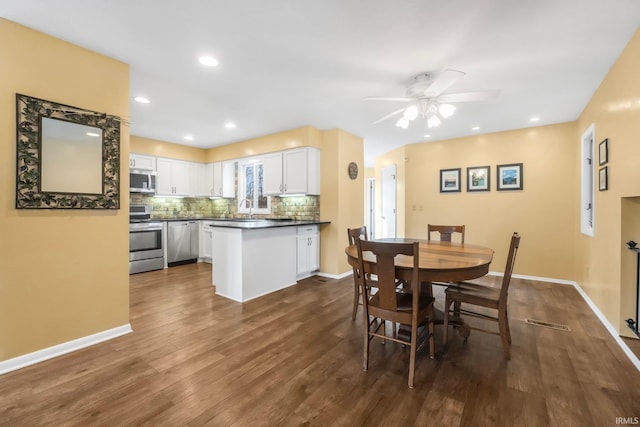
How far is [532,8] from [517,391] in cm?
256

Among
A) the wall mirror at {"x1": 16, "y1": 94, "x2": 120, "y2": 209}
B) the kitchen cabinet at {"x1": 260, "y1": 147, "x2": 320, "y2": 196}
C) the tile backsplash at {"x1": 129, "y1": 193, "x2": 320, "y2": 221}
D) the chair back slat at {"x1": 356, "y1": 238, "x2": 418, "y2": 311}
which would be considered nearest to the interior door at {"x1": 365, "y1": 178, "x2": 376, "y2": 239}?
the tile backsplash at {"x1": 129, "y1": 193, "x2": 320, "y2": 221}

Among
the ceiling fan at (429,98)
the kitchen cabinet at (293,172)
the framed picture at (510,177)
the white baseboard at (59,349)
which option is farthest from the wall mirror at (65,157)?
the framed picture at (510,177)

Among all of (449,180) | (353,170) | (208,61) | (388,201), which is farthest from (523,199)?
(208,61)

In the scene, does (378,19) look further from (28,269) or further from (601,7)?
(28,269)

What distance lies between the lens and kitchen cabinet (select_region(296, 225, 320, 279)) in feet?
14.5

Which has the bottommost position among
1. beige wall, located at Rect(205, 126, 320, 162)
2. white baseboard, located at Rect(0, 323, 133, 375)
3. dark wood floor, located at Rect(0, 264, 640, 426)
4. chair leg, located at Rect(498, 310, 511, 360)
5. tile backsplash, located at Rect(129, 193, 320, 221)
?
dark wood floor, located at Rect(0, 264, 640, 426)

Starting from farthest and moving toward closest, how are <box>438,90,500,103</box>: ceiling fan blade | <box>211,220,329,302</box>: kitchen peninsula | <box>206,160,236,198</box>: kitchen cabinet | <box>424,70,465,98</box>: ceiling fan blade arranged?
<box>206,160,236,198</box>: kitchen cabinet, <box>211,220,329,302</box>: kitchen peninsula, <box>438,90,500,103</box>: ceiling fan blade, <box>424,70,465,98</box>: ceiling fan blade

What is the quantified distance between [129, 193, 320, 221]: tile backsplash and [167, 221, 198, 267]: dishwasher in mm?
681

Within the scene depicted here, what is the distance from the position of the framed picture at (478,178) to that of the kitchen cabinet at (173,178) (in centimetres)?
576

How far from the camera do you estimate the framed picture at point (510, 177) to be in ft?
15.1

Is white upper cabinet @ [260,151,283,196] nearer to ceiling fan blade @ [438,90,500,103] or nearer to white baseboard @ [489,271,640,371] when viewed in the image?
ceiling fan blade @ [438,90,500,103]

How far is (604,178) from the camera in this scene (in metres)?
2.83

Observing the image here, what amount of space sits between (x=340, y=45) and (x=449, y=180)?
12.6 ft

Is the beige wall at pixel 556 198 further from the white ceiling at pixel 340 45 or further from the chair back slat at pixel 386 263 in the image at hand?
the chair back slat at pixel 386 263
